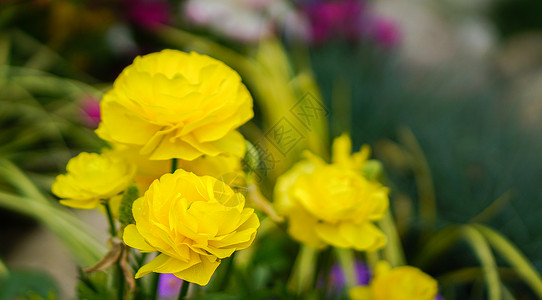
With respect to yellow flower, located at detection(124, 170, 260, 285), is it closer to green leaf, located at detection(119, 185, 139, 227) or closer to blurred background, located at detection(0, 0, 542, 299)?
green leaf, located at detection(119, 185, 139, 227)

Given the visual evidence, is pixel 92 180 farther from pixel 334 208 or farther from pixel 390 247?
pixel 390 247

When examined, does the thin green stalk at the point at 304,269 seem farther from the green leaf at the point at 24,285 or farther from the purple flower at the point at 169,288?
the green leaf at the point at 24,285

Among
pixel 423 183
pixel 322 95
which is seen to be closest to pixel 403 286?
pixel 423 183

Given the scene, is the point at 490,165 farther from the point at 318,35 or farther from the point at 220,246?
the point at 220,246

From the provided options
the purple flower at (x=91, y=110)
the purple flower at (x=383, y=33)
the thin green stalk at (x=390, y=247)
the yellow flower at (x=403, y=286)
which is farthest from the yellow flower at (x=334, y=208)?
the purple flower at (x=383, y=33)

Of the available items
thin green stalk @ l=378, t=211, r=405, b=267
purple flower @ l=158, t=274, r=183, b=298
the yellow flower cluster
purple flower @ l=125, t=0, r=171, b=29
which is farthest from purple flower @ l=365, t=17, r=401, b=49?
the yellow flower cluster

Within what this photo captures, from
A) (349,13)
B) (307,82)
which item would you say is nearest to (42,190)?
(307,82)
